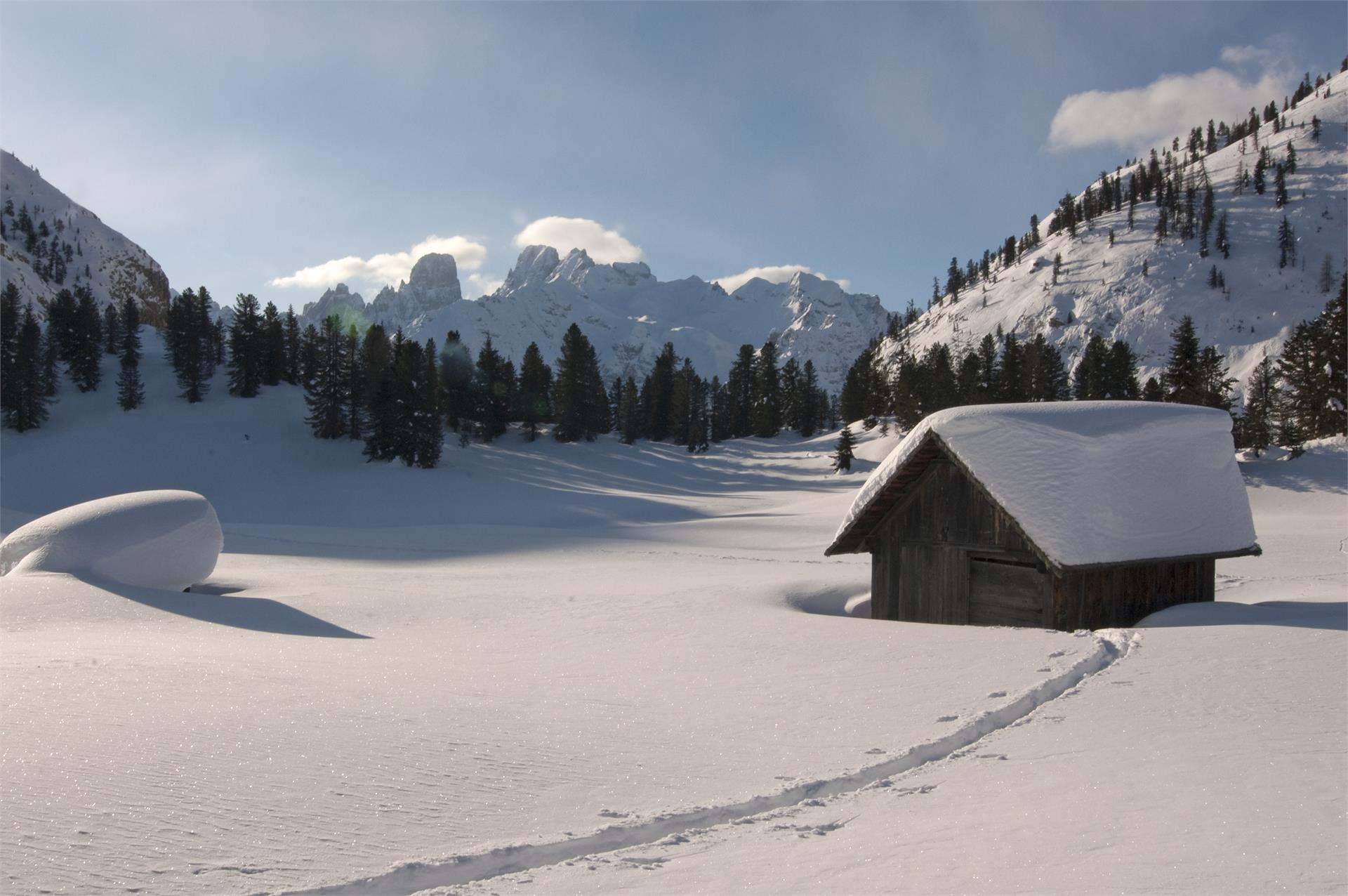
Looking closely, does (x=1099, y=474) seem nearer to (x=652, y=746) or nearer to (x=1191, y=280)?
(x=652, y=746)

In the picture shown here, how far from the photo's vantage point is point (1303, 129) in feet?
523

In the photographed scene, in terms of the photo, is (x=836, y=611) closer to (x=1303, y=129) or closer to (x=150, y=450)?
(x=150, y=450)

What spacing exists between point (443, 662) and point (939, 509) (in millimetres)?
10367

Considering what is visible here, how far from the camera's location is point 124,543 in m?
18.9

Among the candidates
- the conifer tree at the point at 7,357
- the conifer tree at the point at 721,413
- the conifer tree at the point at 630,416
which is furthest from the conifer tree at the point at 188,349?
the conifer tree at the point at 721,413

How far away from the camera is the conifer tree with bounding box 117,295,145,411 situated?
6112 centimetres

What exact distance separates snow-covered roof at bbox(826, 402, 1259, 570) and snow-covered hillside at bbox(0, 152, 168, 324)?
147 meters

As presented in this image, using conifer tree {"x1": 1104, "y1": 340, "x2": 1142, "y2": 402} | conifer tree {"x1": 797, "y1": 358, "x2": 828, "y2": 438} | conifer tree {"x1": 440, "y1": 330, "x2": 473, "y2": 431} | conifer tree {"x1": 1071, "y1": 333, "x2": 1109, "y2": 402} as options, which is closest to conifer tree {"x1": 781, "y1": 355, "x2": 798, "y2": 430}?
conifer tree {"x1": 797, "y1": 358, "x2": 828, "y2": 438}

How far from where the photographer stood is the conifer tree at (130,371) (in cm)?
6112

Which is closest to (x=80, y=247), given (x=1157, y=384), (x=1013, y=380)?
(x=1013, y=380)

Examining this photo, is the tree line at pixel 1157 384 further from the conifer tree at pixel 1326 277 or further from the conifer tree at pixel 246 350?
the conifer tree at pixel 246 350

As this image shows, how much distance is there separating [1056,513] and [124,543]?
65.8 feet

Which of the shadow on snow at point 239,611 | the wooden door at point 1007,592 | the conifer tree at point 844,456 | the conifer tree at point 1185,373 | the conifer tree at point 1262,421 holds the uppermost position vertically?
the conifer tree at point 1185,373

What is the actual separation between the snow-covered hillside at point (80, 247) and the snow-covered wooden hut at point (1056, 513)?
479ft
